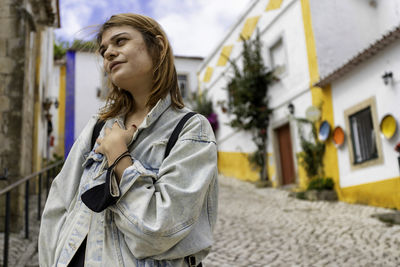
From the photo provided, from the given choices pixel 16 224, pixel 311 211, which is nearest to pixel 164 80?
pixel 16 224

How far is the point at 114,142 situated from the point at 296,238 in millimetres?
4668

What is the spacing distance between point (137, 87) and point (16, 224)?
15.6ft

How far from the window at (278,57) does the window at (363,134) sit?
3042mm

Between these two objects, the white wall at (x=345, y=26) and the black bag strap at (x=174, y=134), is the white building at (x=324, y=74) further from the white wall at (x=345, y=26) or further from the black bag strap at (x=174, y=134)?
Answer: the black bag strap at (x=174, y=134)

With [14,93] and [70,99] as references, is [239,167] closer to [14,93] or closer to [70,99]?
[14,93]

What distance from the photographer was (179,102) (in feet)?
4.52

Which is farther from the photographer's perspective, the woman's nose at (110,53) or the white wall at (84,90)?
the white wall at (84,90)

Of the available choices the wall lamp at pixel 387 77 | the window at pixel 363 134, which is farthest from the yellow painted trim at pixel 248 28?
the wall lamp at pixel 387 77

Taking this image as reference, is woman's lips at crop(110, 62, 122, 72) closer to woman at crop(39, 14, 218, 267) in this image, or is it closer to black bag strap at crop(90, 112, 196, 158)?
woman at crop(39, 14, 218, 267)

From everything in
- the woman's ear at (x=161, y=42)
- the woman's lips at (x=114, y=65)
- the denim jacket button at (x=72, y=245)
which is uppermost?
the woman's ear at (x=161, y=42)

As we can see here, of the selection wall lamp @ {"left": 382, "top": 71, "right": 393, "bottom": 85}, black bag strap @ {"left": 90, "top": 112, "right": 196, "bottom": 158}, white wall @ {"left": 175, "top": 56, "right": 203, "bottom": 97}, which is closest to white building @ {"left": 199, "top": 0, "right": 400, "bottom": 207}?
wall lamp @ {"left": 382, "top": 71, "right": 393, "bottom": 85}

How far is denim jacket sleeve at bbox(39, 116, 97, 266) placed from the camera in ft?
3.94

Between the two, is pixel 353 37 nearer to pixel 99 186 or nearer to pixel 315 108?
pixel 315 108

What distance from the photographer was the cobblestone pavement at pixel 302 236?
4.30 metres
